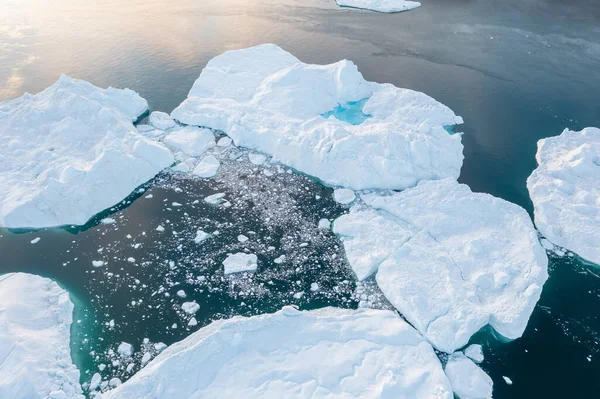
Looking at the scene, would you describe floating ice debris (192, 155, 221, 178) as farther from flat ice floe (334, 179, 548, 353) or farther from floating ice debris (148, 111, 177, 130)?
flat ice floe (334, 179, 548, 353)

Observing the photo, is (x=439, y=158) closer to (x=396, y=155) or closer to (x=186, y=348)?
(x=396, y=155)

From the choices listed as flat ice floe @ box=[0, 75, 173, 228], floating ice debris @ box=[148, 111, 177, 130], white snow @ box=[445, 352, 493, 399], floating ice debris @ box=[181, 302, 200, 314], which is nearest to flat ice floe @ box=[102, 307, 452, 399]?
white snow @ box=[445, 352, 493, 399]

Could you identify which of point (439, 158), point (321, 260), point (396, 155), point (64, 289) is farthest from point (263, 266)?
point (439, 158)

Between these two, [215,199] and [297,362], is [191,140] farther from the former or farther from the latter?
[297,362]

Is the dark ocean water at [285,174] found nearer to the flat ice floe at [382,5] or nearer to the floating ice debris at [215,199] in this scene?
the floating ice debris at [215,199]

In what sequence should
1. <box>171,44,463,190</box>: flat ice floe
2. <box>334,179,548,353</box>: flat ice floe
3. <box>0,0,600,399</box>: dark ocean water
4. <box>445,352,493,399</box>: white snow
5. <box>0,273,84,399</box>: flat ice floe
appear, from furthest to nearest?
<box>171,44,463,190</box>: flat ice floe, <box>0,0,600,399</box>: dark ocean water, <box>334,179,548,353</box>: flat ice floe, <box>445,352,493,399</box>: white snow, <box>0,273,84,399</box>: flat ice floe
